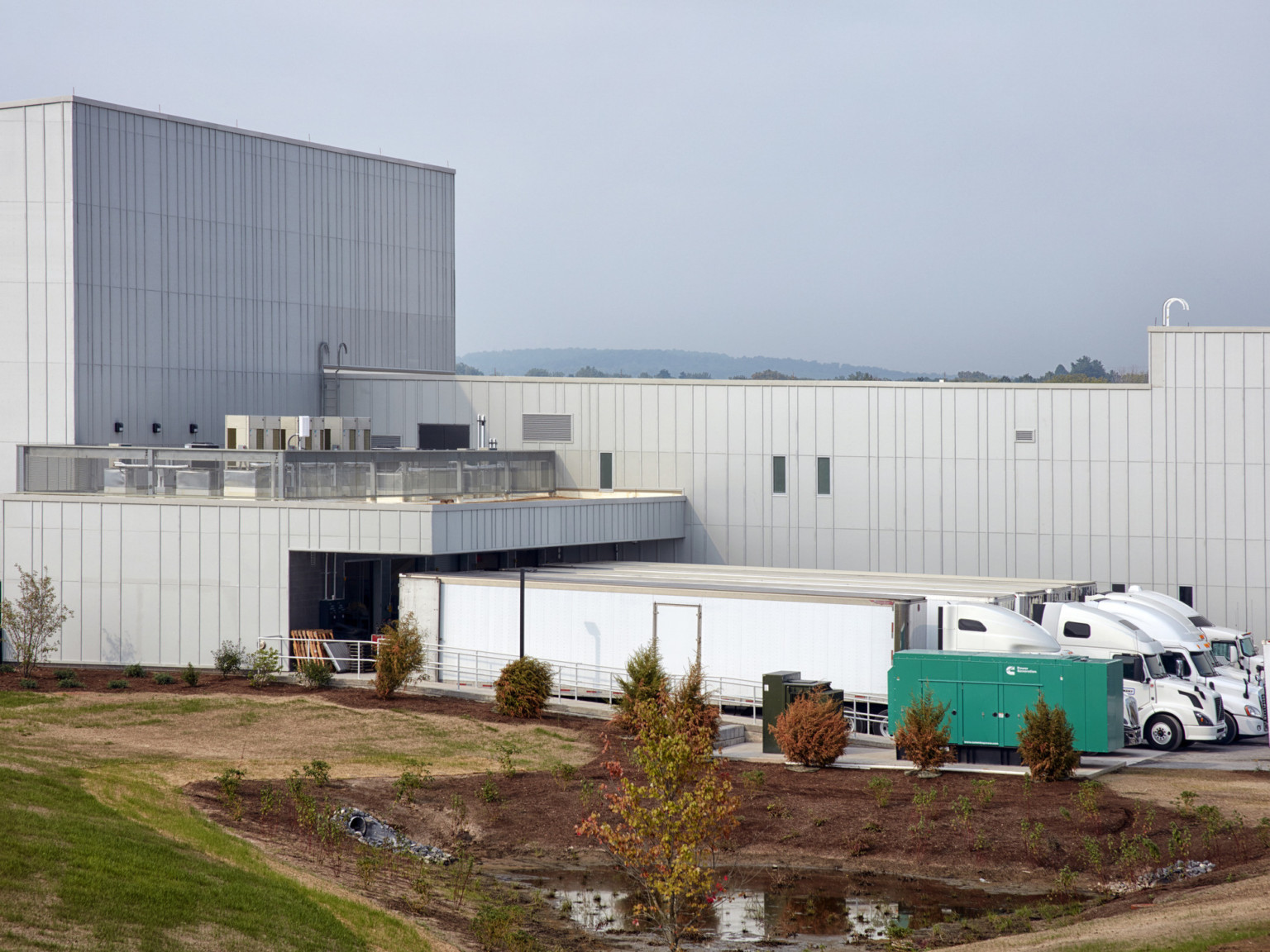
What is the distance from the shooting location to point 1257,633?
1419 inches

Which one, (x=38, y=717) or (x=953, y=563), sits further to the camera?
(x=953, y=563)

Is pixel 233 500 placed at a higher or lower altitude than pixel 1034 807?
higher

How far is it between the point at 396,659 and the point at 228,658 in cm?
520

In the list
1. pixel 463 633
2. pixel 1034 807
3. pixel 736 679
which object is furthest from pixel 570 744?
pixel 1034 807

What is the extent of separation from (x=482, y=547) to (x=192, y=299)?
14.9 m

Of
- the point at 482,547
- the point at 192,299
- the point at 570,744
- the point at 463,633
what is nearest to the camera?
the point at 570,744

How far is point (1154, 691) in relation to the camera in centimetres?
2778

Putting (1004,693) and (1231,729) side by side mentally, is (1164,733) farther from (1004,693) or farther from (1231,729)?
(1004,693)

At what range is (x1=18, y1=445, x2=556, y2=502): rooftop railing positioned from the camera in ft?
111

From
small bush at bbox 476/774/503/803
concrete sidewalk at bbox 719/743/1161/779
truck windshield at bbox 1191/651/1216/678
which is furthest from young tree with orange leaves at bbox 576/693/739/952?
truck windshield at bbox 1191/651/1216/678

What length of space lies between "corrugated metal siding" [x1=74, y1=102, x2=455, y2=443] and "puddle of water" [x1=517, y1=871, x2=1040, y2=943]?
26450mm

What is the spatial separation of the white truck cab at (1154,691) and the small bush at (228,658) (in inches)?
752

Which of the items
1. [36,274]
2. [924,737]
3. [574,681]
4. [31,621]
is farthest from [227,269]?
[924,737]

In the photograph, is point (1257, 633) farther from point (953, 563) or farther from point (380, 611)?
point (380, 611)
